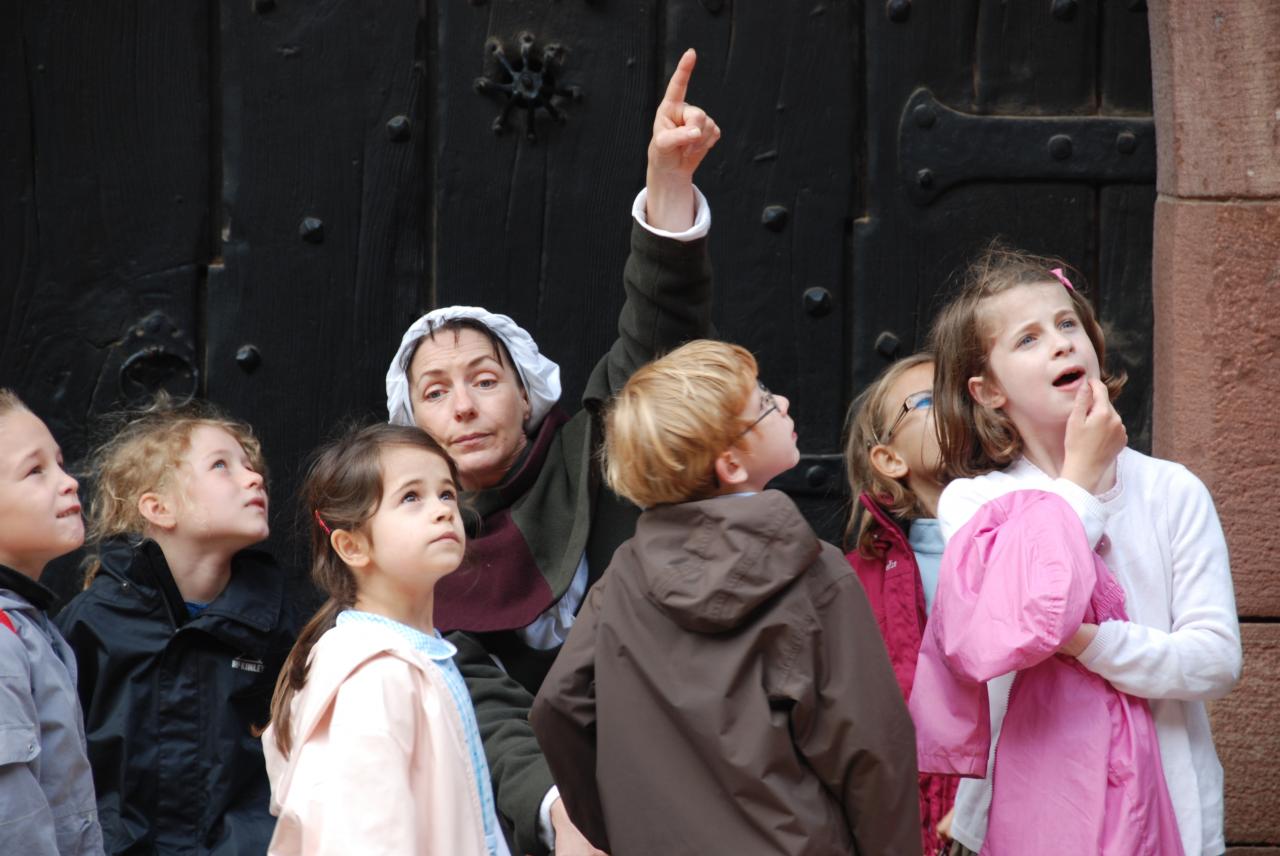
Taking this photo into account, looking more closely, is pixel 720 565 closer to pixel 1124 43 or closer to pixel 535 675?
pixel 535 675

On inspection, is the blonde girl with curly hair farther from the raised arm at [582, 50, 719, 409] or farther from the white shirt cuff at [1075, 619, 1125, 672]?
the white shirt cuff at [1075, 619, 1125, 672]

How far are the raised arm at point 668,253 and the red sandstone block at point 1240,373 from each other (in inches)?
29.2

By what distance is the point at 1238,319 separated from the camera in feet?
7.93

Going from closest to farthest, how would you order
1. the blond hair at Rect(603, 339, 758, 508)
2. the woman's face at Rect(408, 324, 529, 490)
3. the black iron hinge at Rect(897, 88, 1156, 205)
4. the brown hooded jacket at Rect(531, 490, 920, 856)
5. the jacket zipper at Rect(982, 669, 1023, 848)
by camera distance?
the brown hooded jacket at Rect(531, 490, 920, 856) → the blond hair at Rect(603, 339, 758, 508) → the jacket zipper at Rect(982, 669, 1023, 848) → the woman's face at Rect(408, 324, 529, 490) → the black iron hinge at Rect(897, 88, 1156, 205)

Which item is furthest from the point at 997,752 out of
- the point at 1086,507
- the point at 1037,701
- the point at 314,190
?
the point at 314,190

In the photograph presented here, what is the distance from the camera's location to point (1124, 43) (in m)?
2.63

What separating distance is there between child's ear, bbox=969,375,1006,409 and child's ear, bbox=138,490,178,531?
115cm

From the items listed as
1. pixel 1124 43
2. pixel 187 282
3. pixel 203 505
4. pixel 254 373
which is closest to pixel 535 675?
pixel 203 505

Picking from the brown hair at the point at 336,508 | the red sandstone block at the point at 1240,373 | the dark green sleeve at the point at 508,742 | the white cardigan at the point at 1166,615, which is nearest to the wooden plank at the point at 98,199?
the brown hair at the point at 336,508

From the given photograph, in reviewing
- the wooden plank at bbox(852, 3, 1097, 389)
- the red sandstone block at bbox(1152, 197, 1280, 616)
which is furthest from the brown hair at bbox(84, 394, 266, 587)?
the red sandstone block at bbox(1152, 197, 1280, 616)

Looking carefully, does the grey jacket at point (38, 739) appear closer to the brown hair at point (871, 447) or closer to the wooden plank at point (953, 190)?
the brown hair at point (871, 447)

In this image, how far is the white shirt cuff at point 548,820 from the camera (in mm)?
2088

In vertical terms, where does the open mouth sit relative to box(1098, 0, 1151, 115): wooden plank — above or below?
below

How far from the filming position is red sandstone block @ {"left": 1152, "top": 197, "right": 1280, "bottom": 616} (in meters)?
2.41
